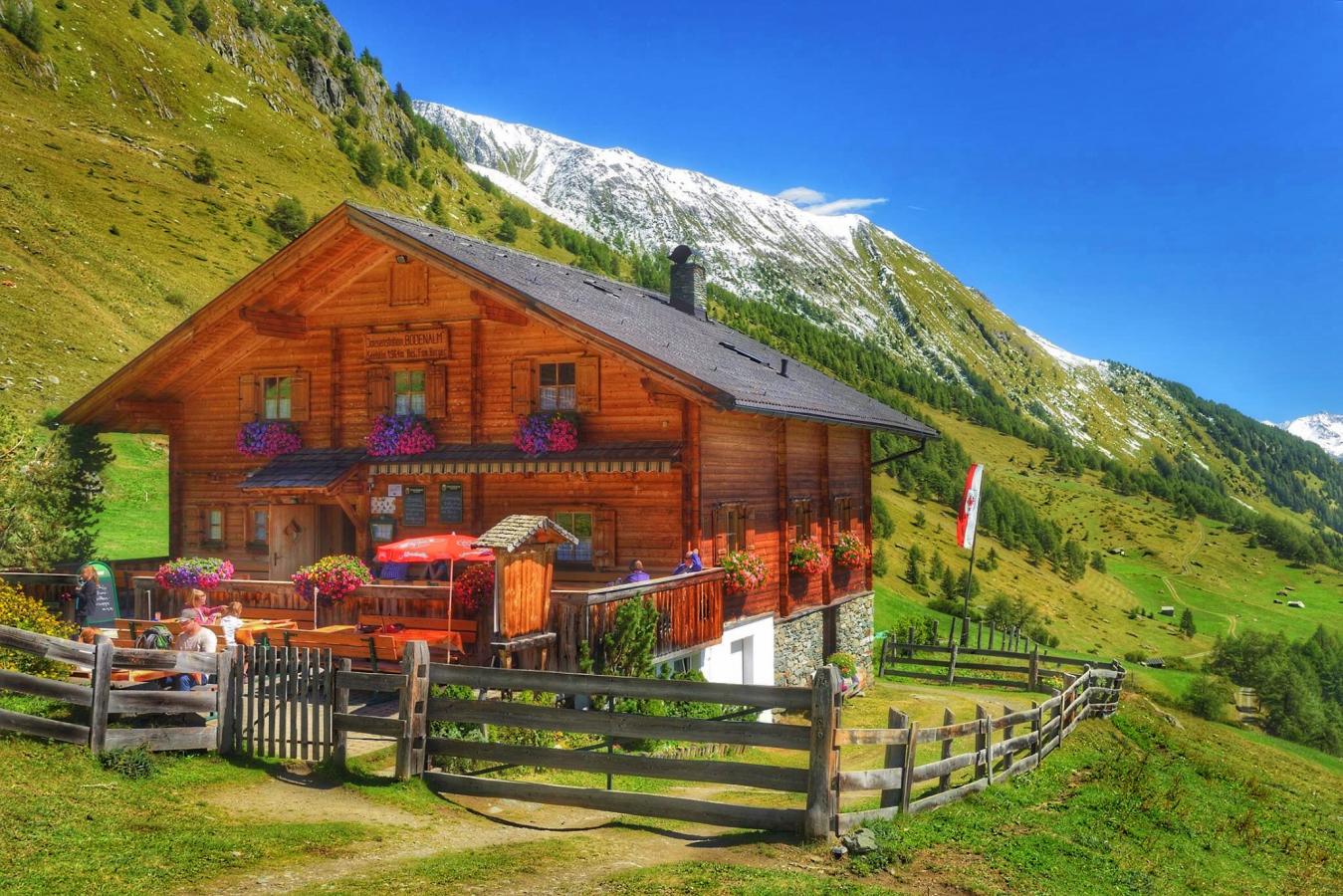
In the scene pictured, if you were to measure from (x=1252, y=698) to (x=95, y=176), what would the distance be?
95.6 m

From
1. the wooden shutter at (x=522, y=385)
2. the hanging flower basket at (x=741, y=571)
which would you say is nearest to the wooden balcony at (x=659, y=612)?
the hanging flower basket at (x=741, y=571)

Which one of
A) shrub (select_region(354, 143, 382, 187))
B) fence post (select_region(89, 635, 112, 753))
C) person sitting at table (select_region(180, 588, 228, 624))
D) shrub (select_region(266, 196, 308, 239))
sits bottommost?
fence post (select_region(89, 635, 112, 753))

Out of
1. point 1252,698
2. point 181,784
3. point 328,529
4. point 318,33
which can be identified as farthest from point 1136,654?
point 318,33

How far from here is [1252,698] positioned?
2980 inches

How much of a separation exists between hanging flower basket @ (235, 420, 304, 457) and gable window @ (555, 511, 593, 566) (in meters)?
6.79

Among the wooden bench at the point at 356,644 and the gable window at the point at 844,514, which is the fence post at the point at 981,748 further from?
the gable window at the point at 844,514

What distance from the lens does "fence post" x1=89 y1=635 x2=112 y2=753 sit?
423 inches

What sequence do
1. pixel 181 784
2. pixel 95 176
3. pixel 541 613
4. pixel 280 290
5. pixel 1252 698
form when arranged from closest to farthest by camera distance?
pixel 181 784
pixel 541 613
pixel 280 290
pixel 1252 698
pixel 95 176

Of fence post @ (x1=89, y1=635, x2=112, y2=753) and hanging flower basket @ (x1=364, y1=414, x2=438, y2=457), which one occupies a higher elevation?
hanging flower basket @ (x1=364, y1=414, x2=438, y2=457)

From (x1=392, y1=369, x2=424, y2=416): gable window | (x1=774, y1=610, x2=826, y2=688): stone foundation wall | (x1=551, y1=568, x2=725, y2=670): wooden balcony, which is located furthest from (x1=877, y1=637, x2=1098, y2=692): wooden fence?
(x1=392, y1=369, x2=424, y2=416): gable window

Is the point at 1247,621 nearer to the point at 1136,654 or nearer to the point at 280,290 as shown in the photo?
the point at 1136,654

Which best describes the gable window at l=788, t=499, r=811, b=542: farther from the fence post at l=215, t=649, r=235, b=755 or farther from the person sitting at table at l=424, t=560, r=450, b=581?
the fence post at l=215, t=649, r=235, b=755

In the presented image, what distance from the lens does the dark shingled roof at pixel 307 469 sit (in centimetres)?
2173

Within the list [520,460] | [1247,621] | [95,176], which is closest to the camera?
[520,460]
